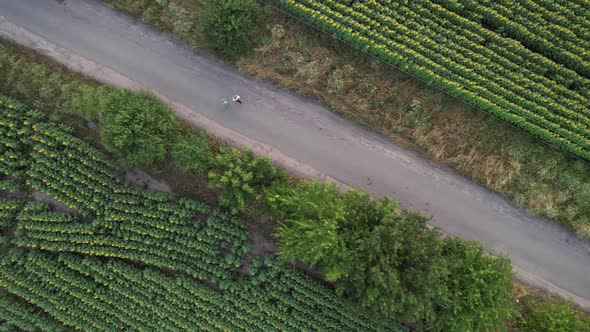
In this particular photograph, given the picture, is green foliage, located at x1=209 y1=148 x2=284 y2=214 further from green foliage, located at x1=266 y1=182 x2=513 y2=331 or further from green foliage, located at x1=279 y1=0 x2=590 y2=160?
green foliage, located at x1=279 y1=0 x2=590 y2=160

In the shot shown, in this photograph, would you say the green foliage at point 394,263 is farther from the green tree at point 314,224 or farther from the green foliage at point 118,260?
the green foliage at point 118,260

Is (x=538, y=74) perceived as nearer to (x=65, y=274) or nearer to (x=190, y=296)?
(x=190, y=296)

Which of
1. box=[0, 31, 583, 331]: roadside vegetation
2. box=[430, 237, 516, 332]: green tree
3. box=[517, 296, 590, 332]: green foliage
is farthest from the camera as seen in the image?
box=[0, 31, 583, 331]: roadside vegetation

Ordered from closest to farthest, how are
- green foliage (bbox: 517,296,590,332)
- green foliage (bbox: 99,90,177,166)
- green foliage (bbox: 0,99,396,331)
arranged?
green foliage (bbox: 99,90,177,166), green foliage (bbox: 517,296,590,332), green foliage (bbox: 0,99,396,331)

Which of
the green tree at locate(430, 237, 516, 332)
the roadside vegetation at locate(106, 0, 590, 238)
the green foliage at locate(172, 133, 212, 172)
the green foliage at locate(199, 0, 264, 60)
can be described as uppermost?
the green foliage at locate(199, 0, 264, 60)

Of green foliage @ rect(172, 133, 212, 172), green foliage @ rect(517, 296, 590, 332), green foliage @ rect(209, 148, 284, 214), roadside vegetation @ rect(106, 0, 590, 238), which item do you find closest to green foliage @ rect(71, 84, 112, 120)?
green foliage @ rect(172, 133, 212, 172)

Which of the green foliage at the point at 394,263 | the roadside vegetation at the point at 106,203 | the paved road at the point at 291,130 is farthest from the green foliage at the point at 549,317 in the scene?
the green foliage at the point at 394,263
